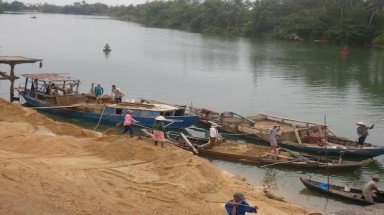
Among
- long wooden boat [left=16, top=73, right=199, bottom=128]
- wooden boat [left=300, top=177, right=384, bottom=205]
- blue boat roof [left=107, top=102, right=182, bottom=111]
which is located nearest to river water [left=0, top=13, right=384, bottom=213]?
wooden boat [left=300, top=177, right=384, bottom=205]

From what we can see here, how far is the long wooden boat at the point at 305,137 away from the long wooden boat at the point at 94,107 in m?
2.28

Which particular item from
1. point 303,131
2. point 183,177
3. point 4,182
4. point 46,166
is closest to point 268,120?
point 303,131

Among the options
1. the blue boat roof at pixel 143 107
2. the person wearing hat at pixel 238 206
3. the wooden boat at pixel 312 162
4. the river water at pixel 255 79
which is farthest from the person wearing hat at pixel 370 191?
the blue boat roof at pixel 143 107

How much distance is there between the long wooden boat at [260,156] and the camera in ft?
61.8

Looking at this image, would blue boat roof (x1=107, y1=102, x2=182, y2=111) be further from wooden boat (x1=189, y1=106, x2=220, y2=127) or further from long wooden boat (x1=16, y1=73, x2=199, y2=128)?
wooden boat (x1=189, y1=106, x2=220, y2=127)

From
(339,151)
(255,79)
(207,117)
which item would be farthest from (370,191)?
(255,79)

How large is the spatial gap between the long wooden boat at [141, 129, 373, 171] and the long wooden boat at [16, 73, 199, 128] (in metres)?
3.77

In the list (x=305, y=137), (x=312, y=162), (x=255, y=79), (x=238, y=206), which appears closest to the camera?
(x=238, y=206)

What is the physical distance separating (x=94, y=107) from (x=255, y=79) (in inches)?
943

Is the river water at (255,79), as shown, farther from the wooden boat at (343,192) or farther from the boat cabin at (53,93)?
the boat cabin at (53,93)

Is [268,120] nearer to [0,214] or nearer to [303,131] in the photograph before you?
[303,131]

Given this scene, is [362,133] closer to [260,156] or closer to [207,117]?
[260,156]

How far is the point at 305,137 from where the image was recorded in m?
22.9

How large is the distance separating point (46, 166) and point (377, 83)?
1525 inches
